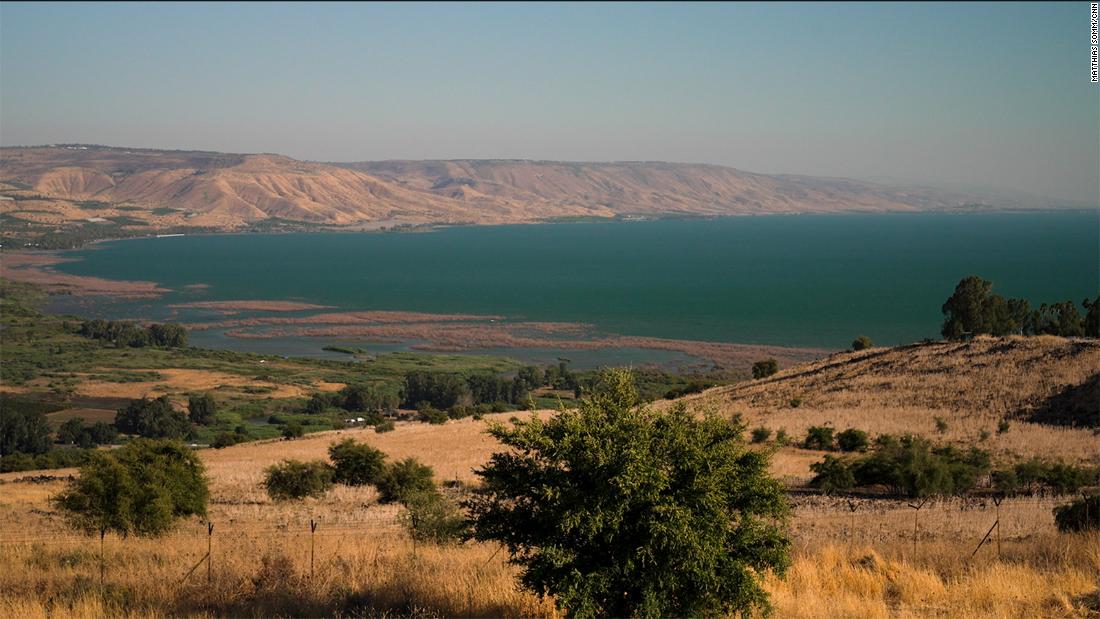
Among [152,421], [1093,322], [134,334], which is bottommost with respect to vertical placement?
[152,421]

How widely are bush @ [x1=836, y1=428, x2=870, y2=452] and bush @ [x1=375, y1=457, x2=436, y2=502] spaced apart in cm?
1476

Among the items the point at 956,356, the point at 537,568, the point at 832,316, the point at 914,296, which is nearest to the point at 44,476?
the point at 537,568

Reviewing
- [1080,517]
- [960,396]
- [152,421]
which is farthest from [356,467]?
[152,421]

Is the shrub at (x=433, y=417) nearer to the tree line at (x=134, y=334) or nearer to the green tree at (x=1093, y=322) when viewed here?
the green tree at (x=1093, y=322)

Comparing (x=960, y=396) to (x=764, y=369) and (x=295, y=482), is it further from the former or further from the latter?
(x=295, y=482)

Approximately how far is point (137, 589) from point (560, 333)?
83.7 metres

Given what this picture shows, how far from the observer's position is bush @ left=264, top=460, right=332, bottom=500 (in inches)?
971

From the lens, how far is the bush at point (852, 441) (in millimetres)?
30938

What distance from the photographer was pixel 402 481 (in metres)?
25.0

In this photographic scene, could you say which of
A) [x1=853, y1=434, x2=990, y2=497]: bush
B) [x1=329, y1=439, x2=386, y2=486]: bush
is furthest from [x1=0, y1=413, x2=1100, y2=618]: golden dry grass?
[x1=329, y1=439, x2=386, y2=486]: bush

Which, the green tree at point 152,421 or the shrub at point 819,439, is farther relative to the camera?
the green tree at point 152,421

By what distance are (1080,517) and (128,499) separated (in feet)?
60.6

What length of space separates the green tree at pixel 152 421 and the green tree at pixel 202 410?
793 millimetres

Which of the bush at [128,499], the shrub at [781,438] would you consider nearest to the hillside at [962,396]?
the shrub at [781,438]
